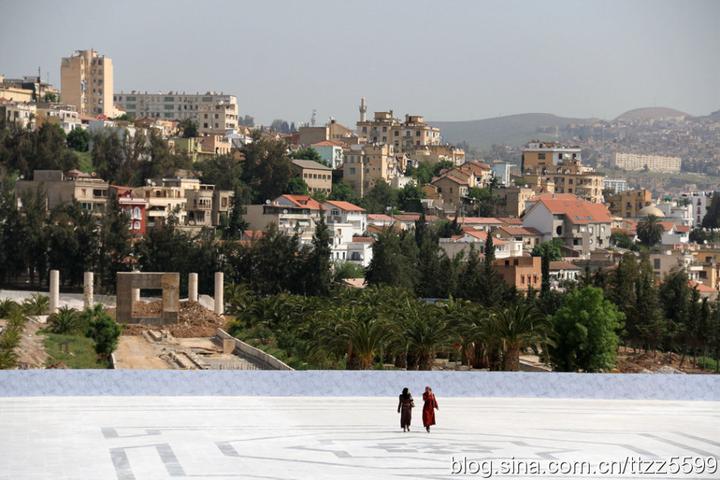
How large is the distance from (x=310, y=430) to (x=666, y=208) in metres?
80.6

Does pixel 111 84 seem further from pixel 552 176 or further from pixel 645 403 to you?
pixel 645 403

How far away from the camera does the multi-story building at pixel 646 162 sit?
14775cm

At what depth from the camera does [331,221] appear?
55.9 meters

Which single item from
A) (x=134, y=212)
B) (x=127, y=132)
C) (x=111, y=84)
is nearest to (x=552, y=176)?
(x=111, y=84)

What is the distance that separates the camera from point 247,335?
30.8 meters

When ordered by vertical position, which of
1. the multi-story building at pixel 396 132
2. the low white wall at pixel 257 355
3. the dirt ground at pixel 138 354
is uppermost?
the multi-story building at pixel 396 132

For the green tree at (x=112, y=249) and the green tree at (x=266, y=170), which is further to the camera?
the green tree at (x=266, y=170)

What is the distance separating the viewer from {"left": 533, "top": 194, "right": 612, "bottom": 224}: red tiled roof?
6512 centimetres

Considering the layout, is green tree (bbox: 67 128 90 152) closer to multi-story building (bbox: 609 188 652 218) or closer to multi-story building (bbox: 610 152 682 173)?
multi-story building (bbox: 609 188 652 218)

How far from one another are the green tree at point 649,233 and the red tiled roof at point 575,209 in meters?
2.90

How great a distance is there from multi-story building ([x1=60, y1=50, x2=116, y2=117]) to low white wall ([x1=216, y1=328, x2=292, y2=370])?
39.5 meters

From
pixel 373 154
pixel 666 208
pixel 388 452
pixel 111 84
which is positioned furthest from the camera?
pixel 666 208

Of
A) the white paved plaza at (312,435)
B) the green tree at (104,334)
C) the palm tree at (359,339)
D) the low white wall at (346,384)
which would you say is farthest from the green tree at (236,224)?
the white paved plaza at (312,435)

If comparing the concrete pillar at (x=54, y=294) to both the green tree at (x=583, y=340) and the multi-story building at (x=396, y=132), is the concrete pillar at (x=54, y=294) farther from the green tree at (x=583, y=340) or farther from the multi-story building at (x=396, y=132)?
the multi-story building at (x=396, y=132)
